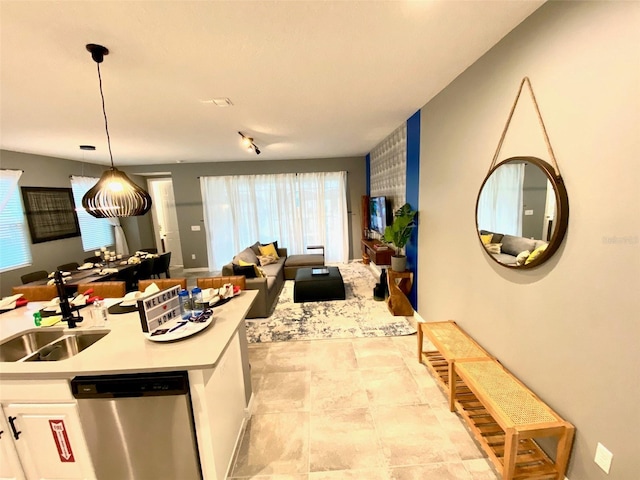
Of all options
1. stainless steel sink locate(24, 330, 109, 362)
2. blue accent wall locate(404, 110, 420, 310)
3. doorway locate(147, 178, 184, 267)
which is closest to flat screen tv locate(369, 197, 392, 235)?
blue accent wall locate(404, 110, 420, 310)

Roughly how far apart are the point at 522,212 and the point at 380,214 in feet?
10.1

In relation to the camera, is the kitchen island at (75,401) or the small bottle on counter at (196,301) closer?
the kitchen island at (75,401)

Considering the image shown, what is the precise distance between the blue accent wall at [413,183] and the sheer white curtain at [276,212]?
2895 millimetres

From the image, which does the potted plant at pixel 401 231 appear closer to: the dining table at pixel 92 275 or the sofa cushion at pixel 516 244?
the sofa cushion at pixel 516 244

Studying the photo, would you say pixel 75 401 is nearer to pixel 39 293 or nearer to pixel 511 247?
pixel 39 293

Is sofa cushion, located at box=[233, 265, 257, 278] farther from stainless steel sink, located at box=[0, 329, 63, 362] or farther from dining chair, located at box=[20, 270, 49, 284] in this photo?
dining chair, located at box=[20, 270, 49, 284]

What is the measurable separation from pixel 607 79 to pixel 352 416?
2444 millimetres

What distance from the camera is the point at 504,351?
1.86 meters

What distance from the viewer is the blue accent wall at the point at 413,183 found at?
10.4 ft

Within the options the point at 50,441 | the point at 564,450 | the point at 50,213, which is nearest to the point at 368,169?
the point at 564,450

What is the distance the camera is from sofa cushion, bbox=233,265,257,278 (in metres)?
3.69

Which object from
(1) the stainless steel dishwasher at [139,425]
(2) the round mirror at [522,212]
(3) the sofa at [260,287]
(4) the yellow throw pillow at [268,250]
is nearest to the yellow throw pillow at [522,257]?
(2) the round mirror at [522,212]

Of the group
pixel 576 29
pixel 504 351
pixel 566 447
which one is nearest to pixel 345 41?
pixel 576 29

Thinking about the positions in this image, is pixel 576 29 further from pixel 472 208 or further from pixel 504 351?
pixel 504 351
